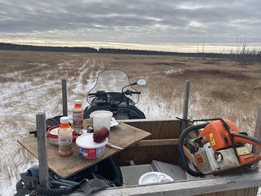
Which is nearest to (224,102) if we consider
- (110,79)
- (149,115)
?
(149,115)

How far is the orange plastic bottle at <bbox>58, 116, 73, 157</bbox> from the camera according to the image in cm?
154

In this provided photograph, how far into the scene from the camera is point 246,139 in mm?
1438

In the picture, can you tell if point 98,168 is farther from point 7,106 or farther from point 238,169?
point 7,106

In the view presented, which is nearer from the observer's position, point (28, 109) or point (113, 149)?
point (113, 149)

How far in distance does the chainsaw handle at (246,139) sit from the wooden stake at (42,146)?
3.90 feet

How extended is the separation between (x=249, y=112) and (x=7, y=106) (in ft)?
27.1

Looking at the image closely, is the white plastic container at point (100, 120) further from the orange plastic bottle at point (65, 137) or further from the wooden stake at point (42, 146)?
the wooden stake at point (42, 146)

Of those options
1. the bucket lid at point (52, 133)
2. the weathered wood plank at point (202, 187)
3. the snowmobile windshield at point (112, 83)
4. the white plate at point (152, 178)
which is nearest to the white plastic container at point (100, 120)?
the bucket lid at point (52, 133)

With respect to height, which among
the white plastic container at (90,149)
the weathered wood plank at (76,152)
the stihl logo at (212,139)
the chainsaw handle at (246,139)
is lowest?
the weathered wood plank at (76,152)

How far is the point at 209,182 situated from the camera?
1.41 meters

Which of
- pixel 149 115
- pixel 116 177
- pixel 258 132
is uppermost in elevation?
pixel 258 132

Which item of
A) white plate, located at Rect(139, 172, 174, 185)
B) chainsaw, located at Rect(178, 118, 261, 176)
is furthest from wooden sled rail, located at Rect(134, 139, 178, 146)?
chainsaw, located at Rect(178, 118, 261, 176)

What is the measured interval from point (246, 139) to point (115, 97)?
2.08 metres

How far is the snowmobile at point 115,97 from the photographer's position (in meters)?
2.98
